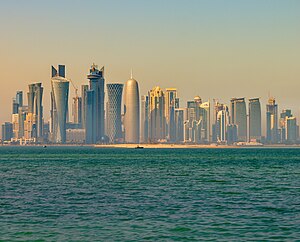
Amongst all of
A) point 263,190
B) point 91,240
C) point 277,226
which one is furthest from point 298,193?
point 91,240

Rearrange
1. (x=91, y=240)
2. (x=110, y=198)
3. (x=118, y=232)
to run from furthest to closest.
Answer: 1. (x=110, y=198)
2. (x=118, y=232)
3. (x=91, y=240)

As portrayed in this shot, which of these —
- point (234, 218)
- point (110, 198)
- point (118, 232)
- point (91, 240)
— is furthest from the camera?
point (110, 198)

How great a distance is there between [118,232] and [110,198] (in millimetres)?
20344

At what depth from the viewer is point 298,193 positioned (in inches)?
2475

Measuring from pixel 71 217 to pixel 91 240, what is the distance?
30.7 ft

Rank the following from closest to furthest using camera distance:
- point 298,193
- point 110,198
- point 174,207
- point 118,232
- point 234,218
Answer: point 118,232, point 234,218, point 174,207, point 110,198, point 298,193

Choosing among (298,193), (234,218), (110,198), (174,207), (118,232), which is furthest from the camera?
(298,193)

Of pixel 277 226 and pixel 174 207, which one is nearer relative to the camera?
pixel 277 226

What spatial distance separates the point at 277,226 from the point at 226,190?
25851 millimetres

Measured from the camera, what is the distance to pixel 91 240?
35.9 m

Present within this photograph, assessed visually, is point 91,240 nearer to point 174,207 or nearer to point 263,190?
point 174,207

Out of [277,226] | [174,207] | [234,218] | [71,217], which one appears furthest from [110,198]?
[277,226]

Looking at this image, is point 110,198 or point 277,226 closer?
point 277,226

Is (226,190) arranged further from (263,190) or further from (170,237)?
(170,237)
